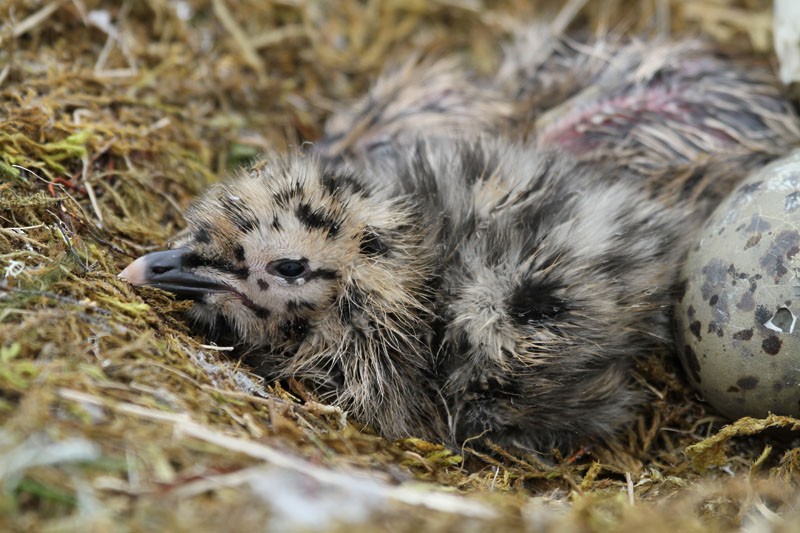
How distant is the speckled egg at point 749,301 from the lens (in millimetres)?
2262

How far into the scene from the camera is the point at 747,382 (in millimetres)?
2348

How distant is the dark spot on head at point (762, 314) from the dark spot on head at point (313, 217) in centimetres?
126

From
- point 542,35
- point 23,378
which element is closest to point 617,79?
point 542,35

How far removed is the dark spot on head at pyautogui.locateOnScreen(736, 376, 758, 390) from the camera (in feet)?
7.66

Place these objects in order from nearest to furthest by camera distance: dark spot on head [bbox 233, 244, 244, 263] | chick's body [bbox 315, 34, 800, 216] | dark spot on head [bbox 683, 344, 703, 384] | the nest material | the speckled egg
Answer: the nest material → the speckled egg → dark spot on head [bbox 233, 244, 244, 263] → dark spot on head [bbox 683, 344, 703, 384] → chick's body [bbox 315, 34, 800, 216]

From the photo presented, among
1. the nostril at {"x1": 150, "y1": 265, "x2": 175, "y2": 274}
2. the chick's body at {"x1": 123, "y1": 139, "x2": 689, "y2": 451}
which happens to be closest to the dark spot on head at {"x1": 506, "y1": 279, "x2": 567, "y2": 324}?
the chick's body at {"x1": 123, "y1": 139, "x2": 689, "y2": 451}

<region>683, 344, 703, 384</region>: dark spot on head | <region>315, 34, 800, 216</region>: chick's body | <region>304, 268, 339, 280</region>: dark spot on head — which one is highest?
<region>315, 34, 800, 216</region>: chick's body

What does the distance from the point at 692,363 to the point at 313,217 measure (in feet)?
4.15

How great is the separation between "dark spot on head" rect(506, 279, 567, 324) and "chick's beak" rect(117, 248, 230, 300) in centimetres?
86

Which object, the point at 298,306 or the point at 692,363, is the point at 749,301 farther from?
the point at 298,306

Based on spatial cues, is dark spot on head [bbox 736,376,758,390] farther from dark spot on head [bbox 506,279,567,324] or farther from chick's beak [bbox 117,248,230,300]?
chick's beak [bbox 117,248,230,300]

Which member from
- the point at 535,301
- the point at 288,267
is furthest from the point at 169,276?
the point at 535,301

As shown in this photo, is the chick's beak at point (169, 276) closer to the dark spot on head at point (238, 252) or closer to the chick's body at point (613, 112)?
the dark spot on head at point (238, 252)

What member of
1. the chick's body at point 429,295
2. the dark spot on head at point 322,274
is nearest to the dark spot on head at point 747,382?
the chick's body at point 429,295
